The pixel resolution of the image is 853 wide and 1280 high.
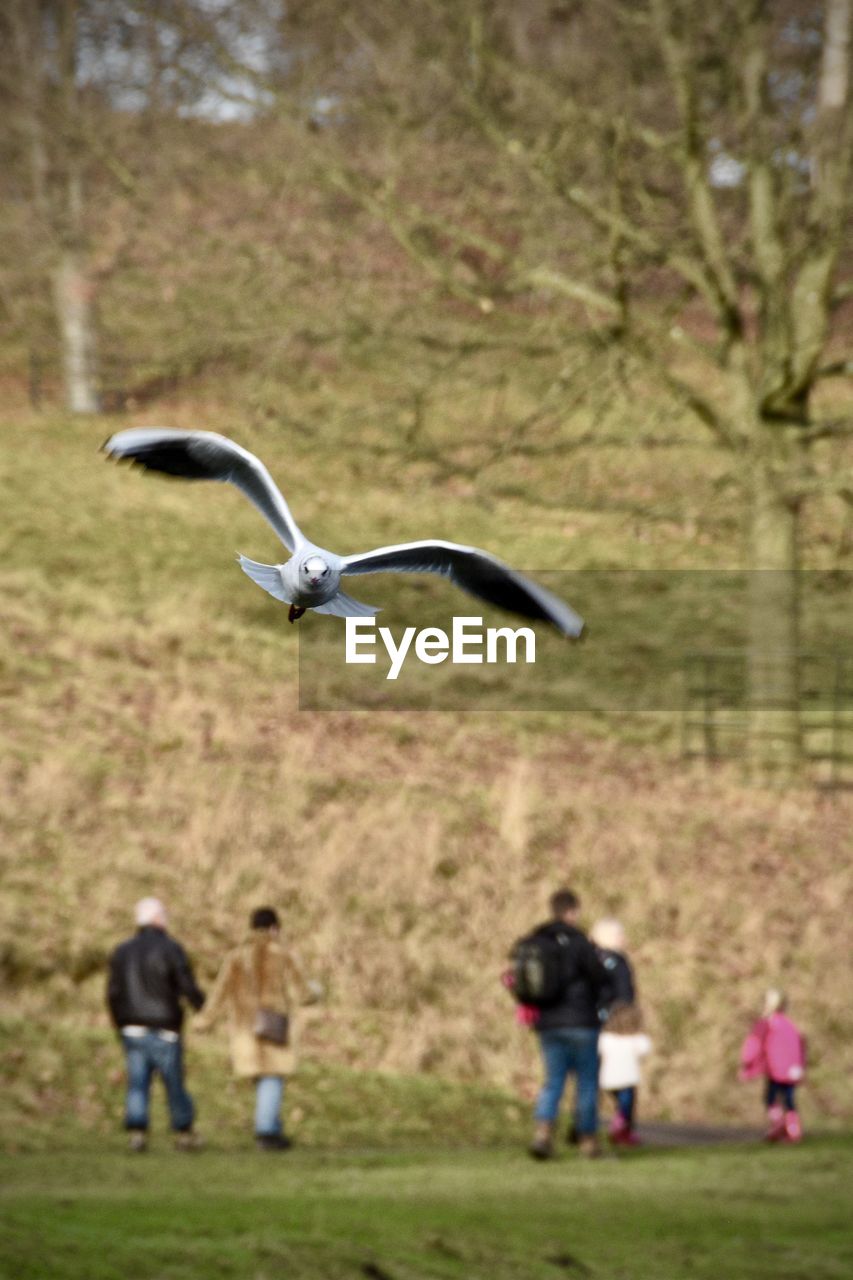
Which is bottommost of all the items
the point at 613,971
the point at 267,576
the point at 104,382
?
the point at 613,971

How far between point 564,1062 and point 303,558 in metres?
8.12

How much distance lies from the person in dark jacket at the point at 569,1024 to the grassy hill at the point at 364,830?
2.81 meters

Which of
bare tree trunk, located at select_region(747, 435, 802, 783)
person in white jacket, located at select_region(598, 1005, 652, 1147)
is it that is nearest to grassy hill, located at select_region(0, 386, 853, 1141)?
bare tree trunk, located at select_region(747, 435, 802, 783)

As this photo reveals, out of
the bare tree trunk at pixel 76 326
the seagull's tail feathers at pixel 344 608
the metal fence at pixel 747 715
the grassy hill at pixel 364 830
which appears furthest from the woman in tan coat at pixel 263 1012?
the bare tree trunk at pixel 76 326

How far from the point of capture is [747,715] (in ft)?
74.1

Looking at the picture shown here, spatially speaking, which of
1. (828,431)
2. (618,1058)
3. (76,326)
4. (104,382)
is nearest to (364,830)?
(618,1058)

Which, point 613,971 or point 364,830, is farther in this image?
point 364,830

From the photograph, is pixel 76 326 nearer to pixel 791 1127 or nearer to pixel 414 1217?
pixel 791 1127

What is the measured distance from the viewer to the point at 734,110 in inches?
815

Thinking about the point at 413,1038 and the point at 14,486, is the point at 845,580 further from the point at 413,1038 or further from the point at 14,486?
the point at 14,486

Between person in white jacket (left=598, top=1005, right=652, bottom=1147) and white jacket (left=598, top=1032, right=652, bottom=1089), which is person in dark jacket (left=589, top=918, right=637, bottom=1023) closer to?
person in white jacket (left=598, top=1005, right=652, bottom=1147)

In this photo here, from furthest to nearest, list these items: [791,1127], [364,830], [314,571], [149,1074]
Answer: [364,830] < [791,1127] < [149,1074] < [314,571]

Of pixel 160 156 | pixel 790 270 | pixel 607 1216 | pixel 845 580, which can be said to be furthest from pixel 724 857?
pixel 160 156

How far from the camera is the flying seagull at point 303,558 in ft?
14.0
